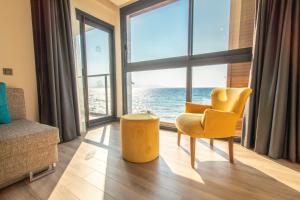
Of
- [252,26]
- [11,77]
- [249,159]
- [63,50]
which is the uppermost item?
[252,26]

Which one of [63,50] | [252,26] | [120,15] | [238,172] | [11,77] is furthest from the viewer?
[120,15]

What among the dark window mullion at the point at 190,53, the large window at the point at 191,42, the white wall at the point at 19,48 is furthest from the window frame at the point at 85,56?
the dark window mullion at the point at 190,53

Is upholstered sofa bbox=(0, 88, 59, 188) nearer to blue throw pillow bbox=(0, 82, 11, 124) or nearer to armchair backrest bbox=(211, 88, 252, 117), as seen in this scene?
blue throw pillow bbox=(0, 82, 11, 124)

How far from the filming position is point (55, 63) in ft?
7.00

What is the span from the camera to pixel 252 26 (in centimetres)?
214

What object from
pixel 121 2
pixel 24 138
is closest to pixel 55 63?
pixel 24 138

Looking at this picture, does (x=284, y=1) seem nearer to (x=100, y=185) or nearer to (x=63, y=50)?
(x=100, y=185)

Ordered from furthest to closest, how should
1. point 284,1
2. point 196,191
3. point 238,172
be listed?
point 284,1, point 238,172, point 196,191

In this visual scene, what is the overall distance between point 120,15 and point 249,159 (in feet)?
11.8

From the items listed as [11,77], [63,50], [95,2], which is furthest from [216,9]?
[11,77]

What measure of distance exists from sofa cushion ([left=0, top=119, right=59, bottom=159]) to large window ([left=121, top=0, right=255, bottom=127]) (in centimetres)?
211

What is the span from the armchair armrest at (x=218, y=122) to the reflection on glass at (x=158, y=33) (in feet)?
5.11

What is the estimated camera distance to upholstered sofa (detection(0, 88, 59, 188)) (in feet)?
3.91

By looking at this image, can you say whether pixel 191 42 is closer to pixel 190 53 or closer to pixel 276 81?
pixel 190 53
